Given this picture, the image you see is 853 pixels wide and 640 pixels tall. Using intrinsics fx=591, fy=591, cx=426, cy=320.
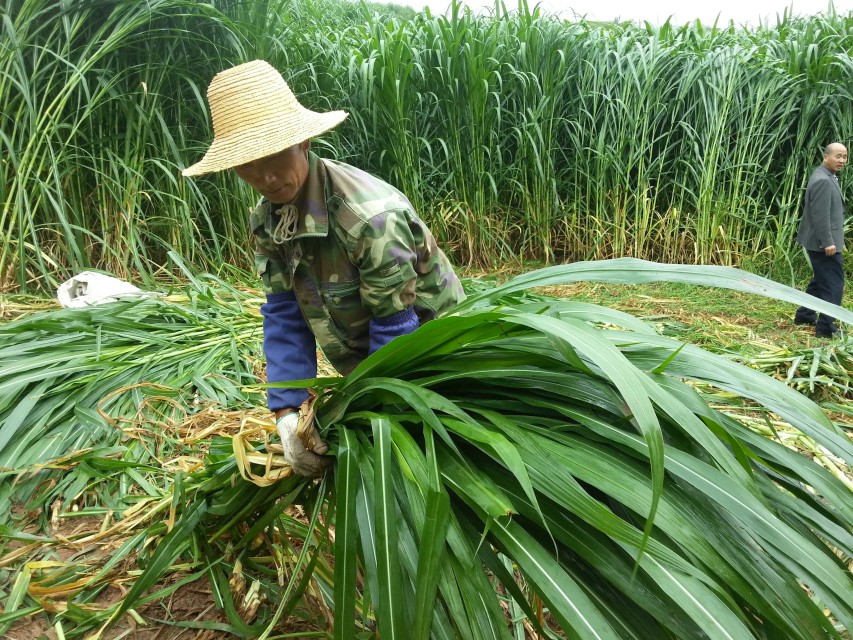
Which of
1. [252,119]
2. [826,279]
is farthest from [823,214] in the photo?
[252,119]

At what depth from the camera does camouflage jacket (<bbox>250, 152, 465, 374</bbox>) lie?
1.32m

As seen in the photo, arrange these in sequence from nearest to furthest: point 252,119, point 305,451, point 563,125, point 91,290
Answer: point 305,451, point 252,119, point 91,290, point 563,125

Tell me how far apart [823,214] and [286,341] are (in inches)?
166

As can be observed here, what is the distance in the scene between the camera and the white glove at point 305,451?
1.09m

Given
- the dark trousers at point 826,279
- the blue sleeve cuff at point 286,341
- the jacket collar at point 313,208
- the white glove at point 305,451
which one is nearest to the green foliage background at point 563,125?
the dark trousers at point 826,279

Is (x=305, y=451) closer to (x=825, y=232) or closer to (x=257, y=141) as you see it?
(x=257, y=141)

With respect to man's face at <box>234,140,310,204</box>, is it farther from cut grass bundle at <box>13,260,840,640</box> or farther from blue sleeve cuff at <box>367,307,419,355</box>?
cut grass bundle at <box>13,260,840,640</box>

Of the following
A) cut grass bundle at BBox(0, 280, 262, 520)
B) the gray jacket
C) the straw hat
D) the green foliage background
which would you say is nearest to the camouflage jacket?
the straw hat

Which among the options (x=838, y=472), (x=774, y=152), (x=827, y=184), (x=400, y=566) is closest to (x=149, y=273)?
(x=400, y=566)

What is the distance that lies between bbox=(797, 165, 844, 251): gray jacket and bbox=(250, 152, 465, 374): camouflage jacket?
12.4ft

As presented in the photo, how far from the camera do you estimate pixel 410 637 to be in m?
0.85

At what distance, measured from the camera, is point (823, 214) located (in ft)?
13.7

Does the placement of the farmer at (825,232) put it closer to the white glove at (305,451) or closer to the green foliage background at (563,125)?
the green foliage background at (563,125)

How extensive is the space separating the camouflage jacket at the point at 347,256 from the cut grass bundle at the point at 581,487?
0.30 m
